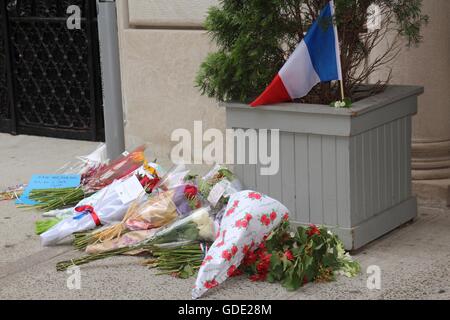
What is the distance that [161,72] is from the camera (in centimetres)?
828

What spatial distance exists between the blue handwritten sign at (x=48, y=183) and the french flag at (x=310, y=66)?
1.92 m

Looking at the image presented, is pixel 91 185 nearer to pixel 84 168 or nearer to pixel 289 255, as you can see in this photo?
pixel 84 168

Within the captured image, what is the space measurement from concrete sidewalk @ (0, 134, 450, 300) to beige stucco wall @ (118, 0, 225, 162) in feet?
6.37

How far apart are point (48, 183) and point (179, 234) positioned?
1.83 metres

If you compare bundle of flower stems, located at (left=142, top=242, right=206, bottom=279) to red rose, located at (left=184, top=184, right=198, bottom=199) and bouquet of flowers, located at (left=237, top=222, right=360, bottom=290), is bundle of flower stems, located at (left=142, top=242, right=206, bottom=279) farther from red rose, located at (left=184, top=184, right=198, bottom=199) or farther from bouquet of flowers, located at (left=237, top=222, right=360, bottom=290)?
red rose, located at (left=184, top=184, right=198, bottom=199)

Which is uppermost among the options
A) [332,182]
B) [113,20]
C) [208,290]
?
[113,20]

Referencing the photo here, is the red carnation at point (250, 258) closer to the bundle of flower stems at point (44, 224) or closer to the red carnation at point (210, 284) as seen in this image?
the red carnation at point (210, 284)

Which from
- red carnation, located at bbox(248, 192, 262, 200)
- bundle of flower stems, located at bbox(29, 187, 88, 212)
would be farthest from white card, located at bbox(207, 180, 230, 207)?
bundle of flower stems, located at bbox(29, 187, 88, 212)

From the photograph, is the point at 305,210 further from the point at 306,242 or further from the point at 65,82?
the point at 65,82

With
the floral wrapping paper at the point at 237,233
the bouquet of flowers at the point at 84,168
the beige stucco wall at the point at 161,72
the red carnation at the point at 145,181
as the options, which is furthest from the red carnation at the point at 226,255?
the beige stucco wall at the point at 161,72

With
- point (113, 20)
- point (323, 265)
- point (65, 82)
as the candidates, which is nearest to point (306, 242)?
point (323, 265)

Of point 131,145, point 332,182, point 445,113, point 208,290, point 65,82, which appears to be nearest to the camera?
point 208,290

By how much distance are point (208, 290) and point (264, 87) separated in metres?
1.39

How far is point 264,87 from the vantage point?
6020 millimetres
